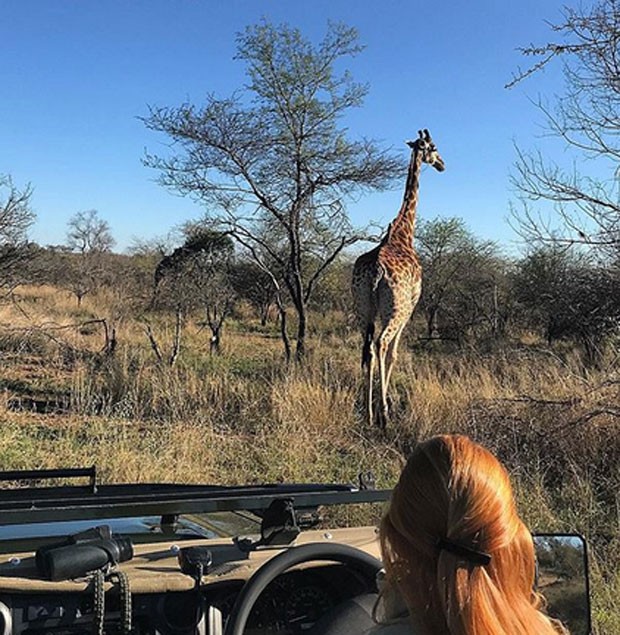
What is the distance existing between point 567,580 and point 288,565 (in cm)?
82

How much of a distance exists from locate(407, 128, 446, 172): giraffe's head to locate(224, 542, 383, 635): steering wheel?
9025 millimetres

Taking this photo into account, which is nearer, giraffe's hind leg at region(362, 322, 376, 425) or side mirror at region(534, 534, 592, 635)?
side mirror at region(534, 534, 592, 635)

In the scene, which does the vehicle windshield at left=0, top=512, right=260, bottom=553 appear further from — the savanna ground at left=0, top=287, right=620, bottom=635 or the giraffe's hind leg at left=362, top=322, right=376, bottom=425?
the giraffe's hind leg at left=362, top=322, right=376, bottom=425

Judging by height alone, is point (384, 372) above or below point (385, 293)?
below

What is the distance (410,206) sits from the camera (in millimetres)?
10195

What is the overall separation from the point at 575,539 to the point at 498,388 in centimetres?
686

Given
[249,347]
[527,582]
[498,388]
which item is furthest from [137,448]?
[249,347]

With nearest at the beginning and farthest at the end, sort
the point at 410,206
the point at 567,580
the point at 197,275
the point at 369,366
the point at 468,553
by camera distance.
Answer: the point at 468,553 → the point at 567,580 → the point at 369,366 → the point at 410,206 → the point at 197,275

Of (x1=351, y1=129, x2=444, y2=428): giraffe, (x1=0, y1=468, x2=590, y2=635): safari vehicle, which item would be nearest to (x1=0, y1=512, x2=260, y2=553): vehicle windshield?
(x1=0, y1=468, x2=590, y2=635): safari vehicle

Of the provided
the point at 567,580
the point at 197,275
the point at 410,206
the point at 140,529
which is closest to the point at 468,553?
the point at 567,580

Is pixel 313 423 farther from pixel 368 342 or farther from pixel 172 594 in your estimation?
pixel 172 594

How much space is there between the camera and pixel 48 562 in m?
1.56

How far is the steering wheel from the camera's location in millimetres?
1651

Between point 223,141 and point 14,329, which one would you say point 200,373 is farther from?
point 223,141
